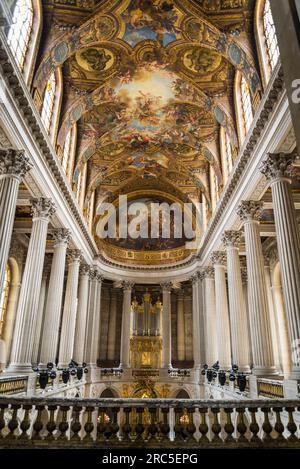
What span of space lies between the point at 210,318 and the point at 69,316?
8886 millimetres

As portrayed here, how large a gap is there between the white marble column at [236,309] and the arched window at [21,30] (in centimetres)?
1146

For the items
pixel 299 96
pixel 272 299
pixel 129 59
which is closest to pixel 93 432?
pixel 299 96

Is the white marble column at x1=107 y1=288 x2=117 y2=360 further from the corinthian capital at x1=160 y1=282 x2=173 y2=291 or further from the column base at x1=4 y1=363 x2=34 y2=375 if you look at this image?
the column base at x1=4 y1=363 x2=34 y2=375

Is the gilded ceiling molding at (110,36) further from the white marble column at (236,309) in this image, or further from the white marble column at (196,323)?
the white marble column at (196,323)

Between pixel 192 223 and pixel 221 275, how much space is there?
8.40 m

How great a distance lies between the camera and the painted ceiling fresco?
13.0 metres

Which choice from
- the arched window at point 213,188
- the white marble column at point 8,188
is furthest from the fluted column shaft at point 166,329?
the white marble column at point 8,188

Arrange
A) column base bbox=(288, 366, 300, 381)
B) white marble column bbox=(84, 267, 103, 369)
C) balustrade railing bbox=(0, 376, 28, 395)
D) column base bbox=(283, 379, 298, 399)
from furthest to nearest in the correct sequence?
white marble column bbox=(84, 267, 103, 369) → balustrade railing bbox=(0, 376, 28, 395) → column base bbox=(288, 366, 300, 381) → column base bbox=(283, 379, 298, 399)

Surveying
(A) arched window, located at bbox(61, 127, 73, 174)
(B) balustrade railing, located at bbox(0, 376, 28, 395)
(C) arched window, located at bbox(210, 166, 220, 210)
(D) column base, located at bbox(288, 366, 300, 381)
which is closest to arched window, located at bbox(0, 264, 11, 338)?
(A) arched window, located at bbox(61, 127, 73, 174)

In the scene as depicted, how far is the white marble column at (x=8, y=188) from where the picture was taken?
10086mm

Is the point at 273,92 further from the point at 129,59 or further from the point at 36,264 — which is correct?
the point at 36,264

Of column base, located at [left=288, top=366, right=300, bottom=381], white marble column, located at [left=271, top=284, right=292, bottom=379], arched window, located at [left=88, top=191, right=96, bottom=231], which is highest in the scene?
arched window, located at [left=88, top=191, right=96, bottom=231]

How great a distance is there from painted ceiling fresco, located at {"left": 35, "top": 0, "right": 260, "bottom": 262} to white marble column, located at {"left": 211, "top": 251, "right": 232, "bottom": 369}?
4.17 meters

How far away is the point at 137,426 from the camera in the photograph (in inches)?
185
